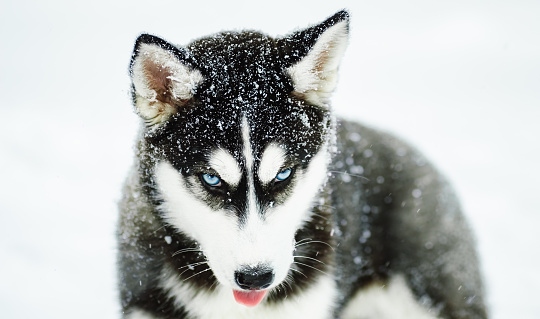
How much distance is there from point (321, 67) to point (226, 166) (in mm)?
751

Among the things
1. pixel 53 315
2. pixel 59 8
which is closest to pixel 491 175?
→ pixel 53 315

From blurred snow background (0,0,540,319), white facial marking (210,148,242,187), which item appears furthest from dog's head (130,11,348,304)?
blurred snow background (0,0,540,319)

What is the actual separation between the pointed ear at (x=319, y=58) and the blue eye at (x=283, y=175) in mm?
439

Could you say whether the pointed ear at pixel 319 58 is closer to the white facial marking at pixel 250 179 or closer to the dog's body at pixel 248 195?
the dog's body at pixel 248 195

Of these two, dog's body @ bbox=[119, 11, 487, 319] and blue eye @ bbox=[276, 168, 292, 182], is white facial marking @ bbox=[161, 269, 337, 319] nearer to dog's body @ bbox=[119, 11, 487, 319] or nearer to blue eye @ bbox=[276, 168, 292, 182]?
dog's body @ bbox=[119, 11, 487, 319]

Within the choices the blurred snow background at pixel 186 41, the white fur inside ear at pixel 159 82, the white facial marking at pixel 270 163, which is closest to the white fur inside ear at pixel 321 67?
the white facial marking at pixel 270 163

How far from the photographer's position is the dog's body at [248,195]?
239cm

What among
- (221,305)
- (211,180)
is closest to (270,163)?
(211,180)

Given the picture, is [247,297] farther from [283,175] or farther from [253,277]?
[283,175]

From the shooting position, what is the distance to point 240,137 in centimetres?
242

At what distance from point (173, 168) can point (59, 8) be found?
5.23 meters

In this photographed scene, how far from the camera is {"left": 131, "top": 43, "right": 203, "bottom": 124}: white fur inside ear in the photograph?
7.84 ft

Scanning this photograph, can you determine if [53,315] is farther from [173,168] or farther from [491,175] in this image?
[491,175]

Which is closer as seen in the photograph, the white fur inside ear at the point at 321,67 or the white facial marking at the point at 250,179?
the white facial marking at the point at 250,179
